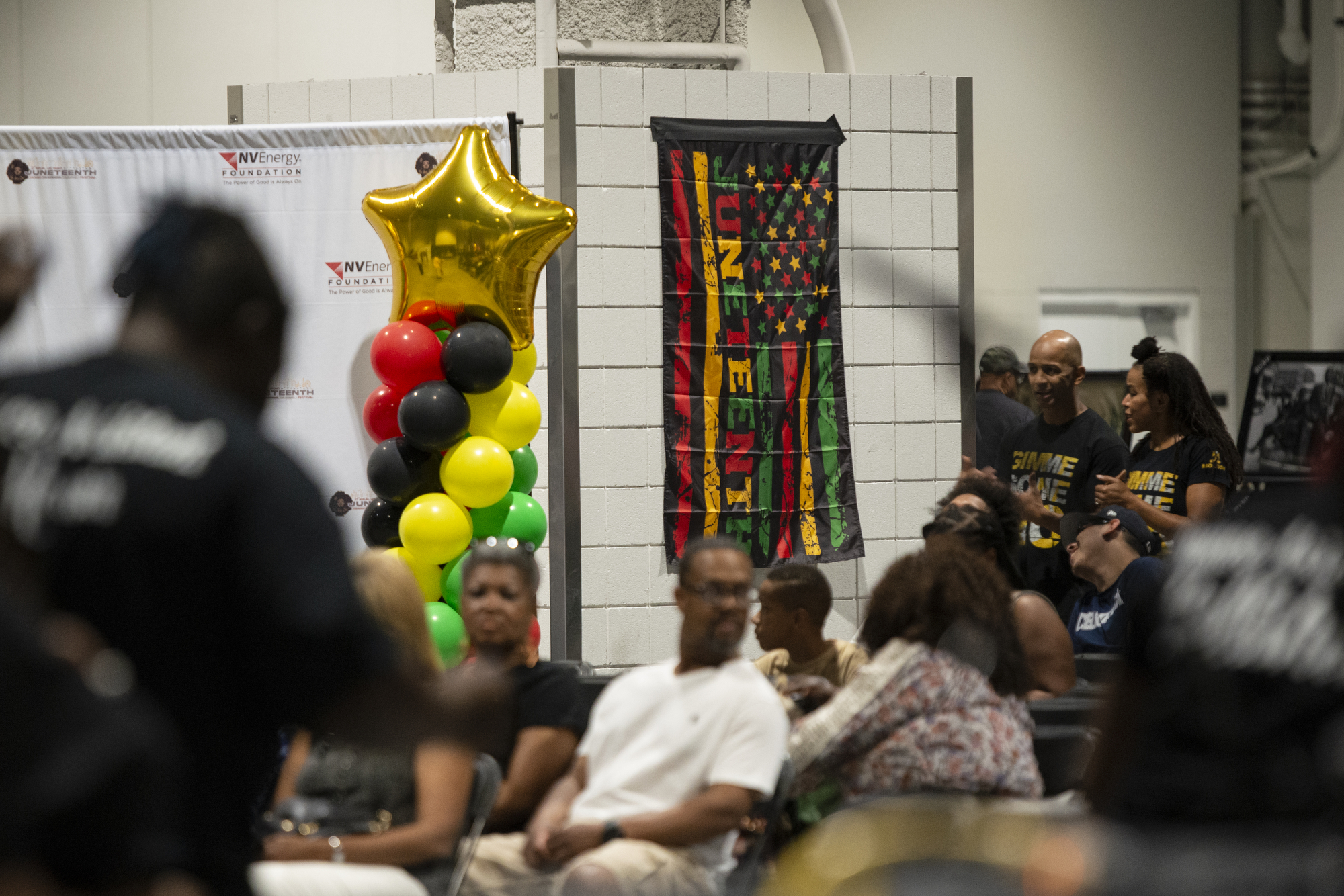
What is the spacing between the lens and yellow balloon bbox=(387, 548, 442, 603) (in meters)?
3.72

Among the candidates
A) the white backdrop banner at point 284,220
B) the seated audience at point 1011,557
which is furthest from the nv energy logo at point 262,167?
the seated audience at point 1011,557

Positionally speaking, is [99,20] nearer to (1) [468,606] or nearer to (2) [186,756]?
(1) [468,606]

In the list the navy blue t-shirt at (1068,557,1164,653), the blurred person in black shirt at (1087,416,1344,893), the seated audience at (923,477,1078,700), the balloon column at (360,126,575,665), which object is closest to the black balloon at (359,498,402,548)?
the balloon column at (360,126,575,665)

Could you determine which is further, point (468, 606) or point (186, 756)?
point (468, 606)

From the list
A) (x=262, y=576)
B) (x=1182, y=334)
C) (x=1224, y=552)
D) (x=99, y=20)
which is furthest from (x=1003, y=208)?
(x=262, y=576)

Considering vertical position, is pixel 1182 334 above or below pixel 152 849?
above

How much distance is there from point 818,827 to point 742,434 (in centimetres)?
235

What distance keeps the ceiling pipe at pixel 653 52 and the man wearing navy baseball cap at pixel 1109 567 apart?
7.37 feet

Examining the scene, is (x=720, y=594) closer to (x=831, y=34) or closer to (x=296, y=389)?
(x=296, y=389)

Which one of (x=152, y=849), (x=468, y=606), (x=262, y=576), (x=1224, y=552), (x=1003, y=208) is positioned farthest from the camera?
(x=1003, y=208)

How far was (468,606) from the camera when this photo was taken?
2.60 m

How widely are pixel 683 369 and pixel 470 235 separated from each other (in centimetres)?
104

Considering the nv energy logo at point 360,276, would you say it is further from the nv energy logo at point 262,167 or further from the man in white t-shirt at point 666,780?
the man in white t-shirt at point 666,780

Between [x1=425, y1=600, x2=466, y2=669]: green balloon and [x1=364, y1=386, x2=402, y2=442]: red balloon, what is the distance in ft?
1.75
